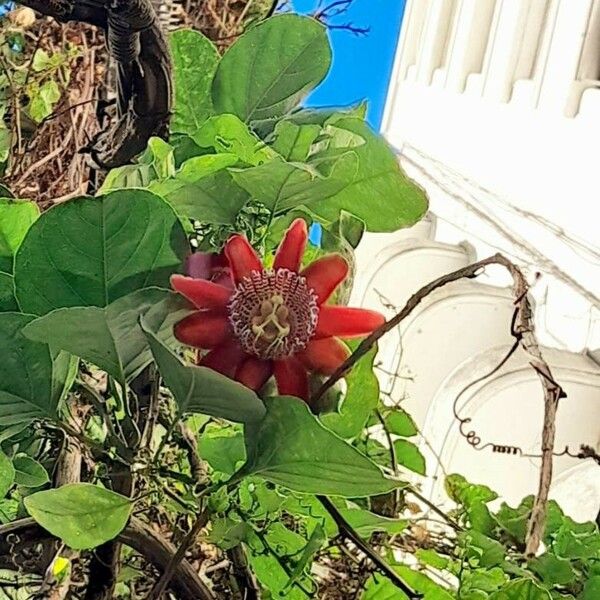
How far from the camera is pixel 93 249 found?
0.20 meters

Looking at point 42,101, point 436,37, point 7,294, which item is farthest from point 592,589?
point 436,37

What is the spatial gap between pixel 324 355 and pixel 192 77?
146 mm

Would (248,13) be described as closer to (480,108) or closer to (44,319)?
(480,108)

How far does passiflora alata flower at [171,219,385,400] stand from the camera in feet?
0.70

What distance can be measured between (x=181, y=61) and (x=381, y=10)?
1125mm

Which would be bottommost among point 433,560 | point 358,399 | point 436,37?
point 433,560

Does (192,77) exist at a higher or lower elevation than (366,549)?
higher

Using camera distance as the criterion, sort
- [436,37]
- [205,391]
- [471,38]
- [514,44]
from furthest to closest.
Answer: [436,37] → [471,38] → [514,44] → [205,391]

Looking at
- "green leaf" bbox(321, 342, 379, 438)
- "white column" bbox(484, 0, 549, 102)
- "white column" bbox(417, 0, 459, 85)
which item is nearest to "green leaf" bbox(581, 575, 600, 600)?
"green leaf" bbox(321, 342, 379, 438)

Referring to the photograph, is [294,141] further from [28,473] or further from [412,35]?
[412,35]

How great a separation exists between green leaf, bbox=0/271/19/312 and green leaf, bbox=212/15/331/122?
103 millimetres

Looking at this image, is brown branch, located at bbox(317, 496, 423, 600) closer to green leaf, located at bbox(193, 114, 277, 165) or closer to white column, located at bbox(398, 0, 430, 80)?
green leaf, located at bbox(193, 114, 277, 165)

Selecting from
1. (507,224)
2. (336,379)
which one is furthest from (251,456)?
(507,224)

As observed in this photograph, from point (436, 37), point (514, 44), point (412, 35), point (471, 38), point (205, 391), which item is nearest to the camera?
point (205, 391)
